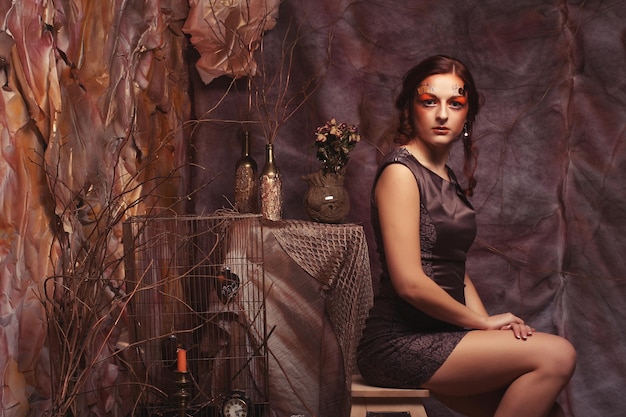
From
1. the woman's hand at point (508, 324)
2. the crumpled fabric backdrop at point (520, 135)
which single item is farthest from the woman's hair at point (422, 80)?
the crumpled fabric backdrop at point (520, 135)

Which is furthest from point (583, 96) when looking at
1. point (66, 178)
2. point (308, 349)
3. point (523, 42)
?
point (66, 178)

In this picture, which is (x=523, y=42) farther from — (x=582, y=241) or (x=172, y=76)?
(x=172, y=76)

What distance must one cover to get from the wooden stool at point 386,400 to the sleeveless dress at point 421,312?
0.10 ft

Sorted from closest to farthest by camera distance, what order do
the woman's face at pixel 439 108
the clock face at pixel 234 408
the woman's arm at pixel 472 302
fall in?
the woman's face at pixel 439 108 < the woman's arm at pixel 472 302 < the clock face at pixel 234 408

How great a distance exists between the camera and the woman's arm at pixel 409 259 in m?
2.37

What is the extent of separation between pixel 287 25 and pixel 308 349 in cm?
134

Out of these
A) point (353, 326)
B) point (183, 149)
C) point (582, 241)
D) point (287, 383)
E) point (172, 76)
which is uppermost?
point (172, 76)

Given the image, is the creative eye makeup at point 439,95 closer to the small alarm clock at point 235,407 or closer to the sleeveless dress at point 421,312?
the sleeveless dress at point 421,312

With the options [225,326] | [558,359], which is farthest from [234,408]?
[558,359]

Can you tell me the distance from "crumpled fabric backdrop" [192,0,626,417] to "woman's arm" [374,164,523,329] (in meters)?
1.29

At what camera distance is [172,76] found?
3.50 m

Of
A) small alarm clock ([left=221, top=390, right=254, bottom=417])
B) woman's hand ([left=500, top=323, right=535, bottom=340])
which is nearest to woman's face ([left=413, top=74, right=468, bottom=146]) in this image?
woman's hand ([left=500, top=323, right=535, bottom=340])

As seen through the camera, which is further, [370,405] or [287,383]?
[287,383]

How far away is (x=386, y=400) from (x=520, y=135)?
1679 millimetres
